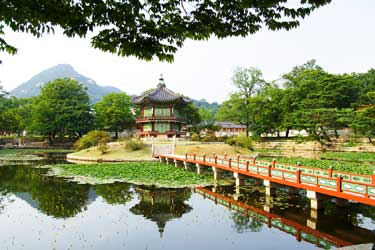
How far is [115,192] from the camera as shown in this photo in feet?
60.9

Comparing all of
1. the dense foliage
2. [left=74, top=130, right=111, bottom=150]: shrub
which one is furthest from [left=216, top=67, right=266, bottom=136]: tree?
[left=74, top=130, right=111, bottom=150]: shrub

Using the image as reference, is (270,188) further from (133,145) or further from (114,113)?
(114,113)

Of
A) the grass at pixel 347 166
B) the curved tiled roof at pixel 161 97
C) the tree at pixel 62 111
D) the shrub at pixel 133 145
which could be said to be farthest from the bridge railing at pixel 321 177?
the tree at pixel 62 111

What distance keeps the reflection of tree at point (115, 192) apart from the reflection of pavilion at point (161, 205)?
2.41 ft

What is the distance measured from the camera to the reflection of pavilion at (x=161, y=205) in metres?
13.4

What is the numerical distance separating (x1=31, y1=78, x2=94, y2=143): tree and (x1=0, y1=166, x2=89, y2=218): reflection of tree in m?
33.6

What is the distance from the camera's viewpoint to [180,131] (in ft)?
171

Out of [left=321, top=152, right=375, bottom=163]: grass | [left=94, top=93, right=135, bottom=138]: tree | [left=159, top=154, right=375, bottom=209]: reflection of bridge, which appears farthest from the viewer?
[left=94, top=93, right=135, bottom=138]: tree

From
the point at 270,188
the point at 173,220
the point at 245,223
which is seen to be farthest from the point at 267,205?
the point at 173,220

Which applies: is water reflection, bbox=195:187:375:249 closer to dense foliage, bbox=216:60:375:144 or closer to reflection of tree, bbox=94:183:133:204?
reflection of tree, bbox=94:183:133:204

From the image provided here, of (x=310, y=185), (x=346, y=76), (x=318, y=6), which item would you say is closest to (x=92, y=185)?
(x=310, y=185)

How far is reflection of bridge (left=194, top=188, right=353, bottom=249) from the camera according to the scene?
10172 millimetres

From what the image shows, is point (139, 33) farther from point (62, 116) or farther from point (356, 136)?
point (62, 116)

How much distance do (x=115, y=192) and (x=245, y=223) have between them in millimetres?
8898
